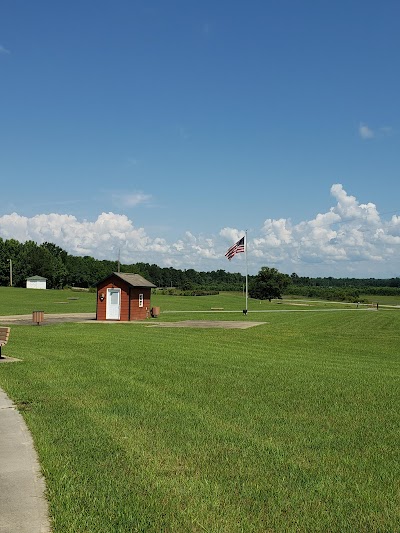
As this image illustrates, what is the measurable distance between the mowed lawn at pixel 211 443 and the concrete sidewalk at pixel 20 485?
0.42 feet

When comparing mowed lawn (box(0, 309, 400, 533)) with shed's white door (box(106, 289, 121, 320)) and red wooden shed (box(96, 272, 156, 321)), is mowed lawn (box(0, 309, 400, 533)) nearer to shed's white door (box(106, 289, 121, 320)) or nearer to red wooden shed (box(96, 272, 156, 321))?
red wooden shed (box(96, 272, 156, 321))

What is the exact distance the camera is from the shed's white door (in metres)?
39.7

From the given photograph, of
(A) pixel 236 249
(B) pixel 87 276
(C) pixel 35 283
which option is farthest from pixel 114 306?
(B) pixel 87 276

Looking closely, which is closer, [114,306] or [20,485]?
[20,485]

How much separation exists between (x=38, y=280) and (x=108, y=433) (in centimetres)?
10021

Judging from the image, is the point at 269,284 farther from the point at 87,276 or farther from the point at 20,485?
the point at 20,485

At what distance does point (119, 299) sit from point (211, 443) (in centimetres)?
3335

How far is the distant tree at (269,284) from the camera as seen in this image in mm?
97125

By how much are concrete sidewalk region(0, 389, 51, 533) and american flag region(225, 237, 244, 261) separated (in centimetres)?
3601

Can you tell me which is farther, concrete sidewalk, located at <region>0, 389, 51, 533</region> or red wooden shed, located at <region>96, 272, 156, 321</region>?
red wooden shed, located at <region>96, 272, 156, 321</region>

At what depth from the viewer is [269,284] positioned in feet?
318

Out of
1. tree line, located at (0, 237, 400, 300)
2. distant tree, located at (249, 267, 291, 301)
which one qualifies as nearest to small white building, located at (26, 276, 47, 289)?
tree line, located at (0, 237, 400, 300)

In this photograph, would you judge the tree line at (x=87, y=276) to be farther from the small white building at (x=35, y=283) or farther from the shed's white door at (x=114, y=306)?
the shed's white door at (x=114, y=306)

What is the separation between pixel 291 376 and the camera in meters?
12.6
